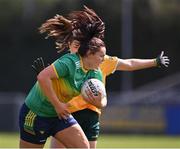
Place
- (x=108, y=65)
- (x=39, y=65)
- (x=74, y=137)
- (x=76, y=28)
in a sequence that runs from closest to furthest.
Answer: (x=74, y=137) < (x=76, y=28) < (x=39, y=65) < (x=108, y=65)

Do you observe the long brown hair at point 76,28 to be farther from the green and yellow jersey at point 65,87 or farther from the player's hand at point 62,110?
the player's hand at point 62,110

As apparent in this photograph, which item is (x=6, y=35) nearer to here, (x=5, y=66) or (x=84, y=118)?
(x=5, y=66)

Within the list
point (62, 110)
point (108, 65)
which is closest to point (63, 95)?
point (62, 110)

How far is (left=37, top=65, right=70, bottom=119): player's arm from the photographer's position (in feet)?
28.3

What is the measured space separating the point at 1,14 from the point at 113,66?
113ft

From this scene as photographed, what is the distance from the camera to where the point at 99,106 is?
9.16 m

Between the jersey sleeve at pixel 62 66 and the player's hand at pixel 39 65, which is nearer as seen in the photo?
the jersey sleeve at pixel 62 66

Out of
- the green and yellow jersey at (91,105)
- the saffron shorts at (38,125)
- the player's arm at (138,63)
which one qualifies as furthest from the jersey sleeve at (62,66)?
the player's arm at (138,63)

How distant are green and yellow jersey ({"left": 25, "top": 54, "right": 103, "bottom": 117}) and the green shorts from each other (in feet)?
2.05

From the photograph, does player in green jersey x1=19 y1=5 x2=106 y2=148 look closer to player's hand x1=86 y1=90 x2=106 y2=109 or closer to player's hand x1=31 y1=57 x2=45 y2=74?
player's hand x1=86 y1=90 x2=106 y2=109

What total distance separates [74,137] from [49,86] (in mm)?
600

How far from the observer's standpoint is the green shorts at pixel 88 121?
379 inches

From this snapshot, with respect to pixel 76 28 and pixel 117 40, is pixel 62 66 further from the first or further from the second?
pixel 117 40

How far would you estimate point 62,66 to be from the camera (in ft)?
28.5
